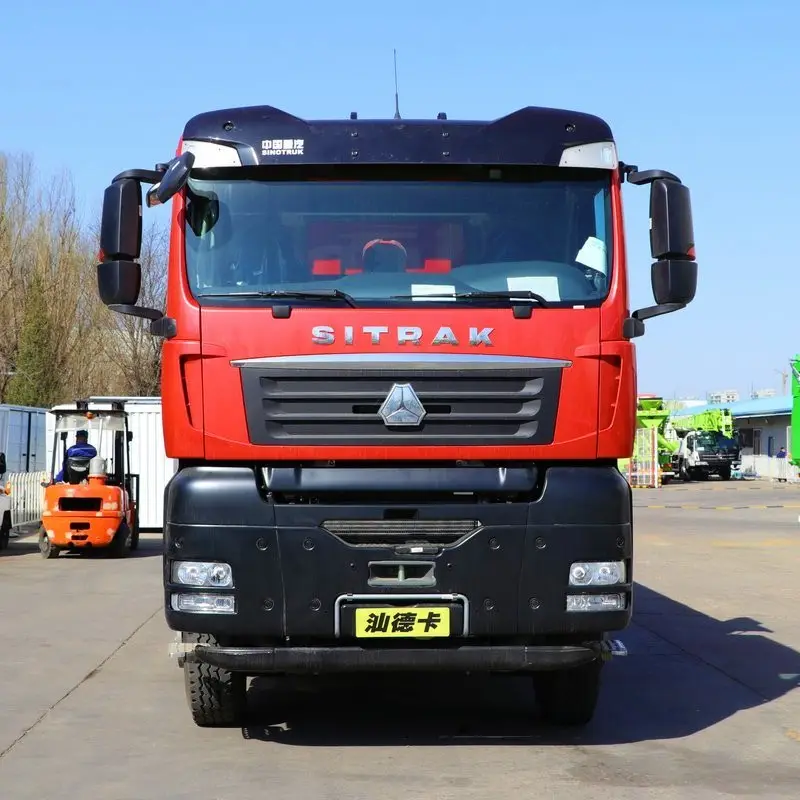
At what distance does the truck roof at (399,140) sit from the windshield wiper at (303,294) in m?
0.72

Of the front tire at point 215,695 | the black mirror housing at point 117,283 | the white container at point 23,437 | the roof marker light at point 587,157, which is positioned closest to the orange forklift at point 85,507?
the white container at point 23,437

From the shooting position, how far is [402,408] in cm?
688

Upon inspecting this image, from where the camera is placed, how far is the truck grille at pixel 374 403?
22.5ft

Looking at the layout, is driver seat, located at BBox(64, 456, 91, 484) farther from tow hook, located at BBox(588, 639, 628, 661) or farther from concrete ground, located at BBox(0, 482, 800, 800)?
tow hook, located at BBox(588, 639, 628, 661)

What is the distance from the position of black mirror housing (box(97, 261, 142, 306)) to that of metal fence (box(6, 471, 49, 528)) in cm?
1942

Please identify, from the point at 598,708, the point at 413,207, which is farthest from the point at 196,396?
the point at 598,708

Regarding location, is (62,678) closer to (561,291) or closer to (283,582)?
(283,582)

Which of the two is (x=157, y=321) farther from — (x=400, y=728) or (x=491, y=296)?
(x=400, y=728)

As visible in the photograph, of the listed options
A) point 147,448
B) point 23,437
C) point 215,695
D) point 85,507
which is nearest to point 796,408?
point 147,448

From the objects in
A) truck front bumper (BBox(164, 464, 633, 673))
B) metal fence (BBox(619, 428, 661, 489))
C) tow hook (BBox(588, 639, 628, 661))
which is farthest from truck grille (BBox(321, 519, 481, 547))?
metal fence (BBox(619, 428, 661, 489))

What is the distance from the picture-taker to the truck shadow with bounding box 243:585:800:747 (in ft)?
25.4

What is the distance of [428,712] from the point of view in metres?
8.45

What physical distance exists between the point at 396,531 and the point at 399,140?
215 centimetres

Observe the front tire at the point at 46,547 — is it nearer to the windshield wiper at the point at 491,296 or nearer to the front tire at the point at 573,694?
the front tire at the point at 573,694
